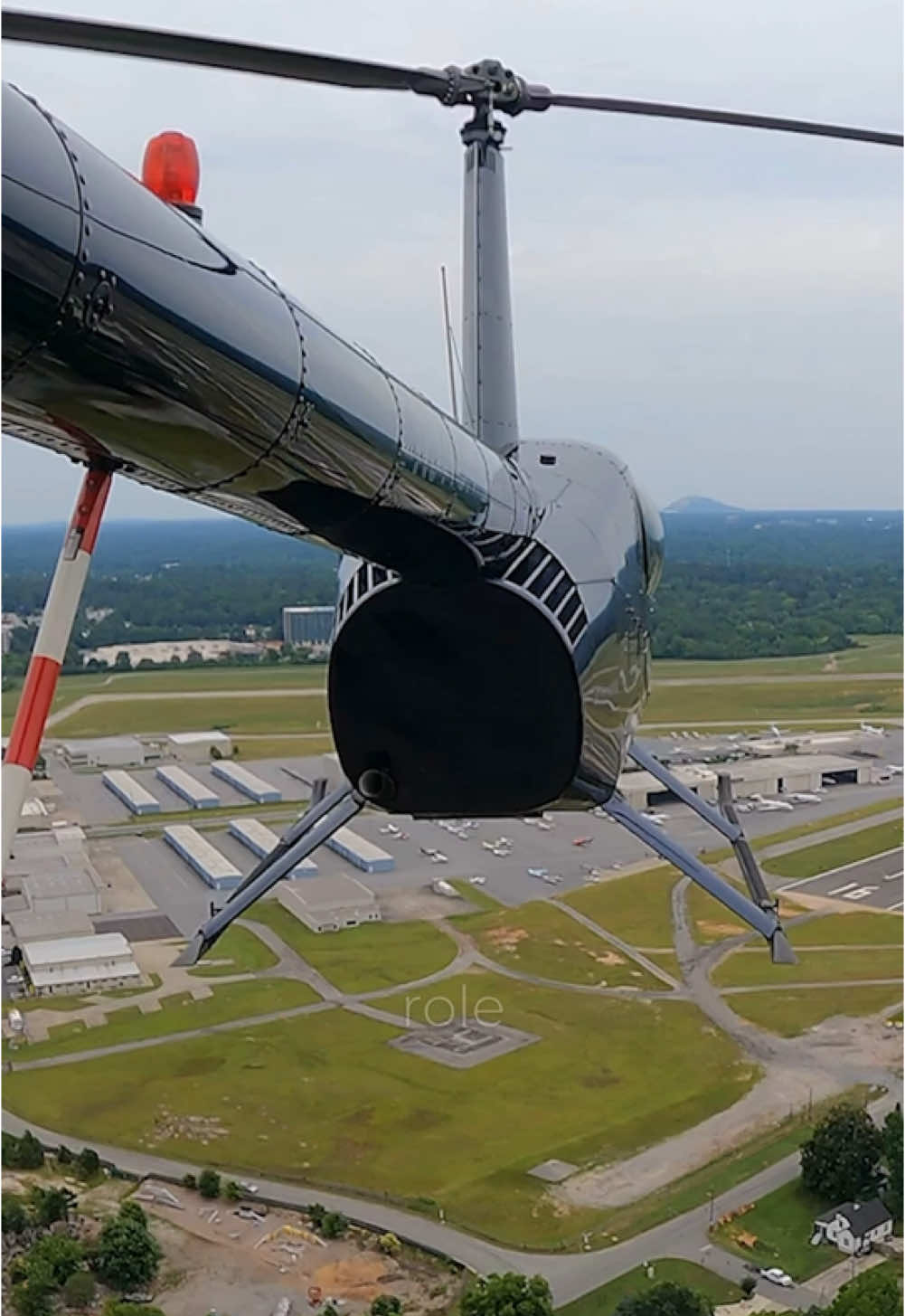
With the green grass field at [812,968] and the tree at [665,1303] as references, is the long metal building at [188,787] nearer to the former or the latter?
the green grass field at [812,968]

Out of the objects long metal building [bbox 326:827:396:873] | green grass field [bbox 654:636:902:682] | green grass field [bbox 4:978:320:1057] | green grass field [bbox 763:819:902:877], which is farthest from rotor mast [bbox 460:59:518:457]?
green grass field [bbox 654:636:902:682]

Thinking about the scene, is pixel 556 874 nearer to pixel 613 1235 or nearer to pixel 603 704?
pixel 613 1235

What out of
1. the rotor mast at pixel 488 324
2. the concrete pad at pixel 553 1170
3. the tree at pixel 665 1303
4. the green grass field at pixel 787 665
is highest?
the rotor mast at pixel 488 324

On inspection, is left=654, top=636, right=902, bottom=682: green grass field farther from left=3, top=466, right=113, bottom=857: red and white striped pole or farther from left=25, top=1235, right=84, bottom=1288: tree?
left=3, top=466, right=113, bottom=857: red and white striped pole

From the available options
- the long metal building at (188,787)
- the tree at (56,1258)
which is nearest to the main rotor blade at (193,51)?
the tree at (56,1258)

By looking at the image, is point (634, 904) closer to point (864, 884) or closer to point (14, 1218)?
point (864, 884)
